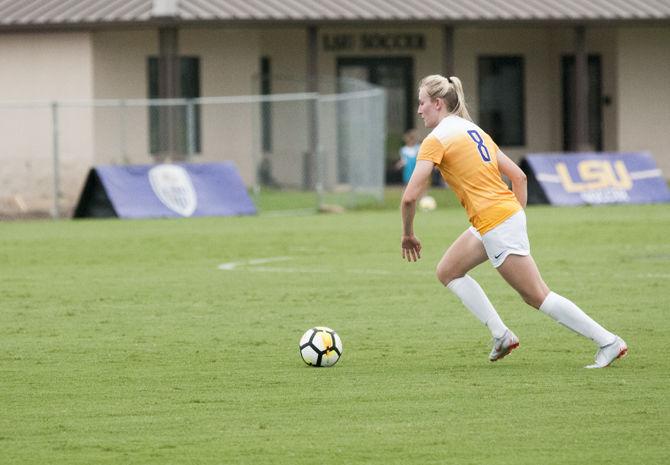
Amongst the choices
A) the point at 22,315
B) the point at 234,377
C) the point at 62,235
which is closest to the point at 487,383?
the point at 234,377

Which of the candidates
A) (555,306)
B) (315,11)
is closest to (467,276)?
(555,306)

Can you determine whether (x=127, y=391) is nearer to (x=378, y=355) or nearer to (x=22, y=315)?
(x=378, y=355)

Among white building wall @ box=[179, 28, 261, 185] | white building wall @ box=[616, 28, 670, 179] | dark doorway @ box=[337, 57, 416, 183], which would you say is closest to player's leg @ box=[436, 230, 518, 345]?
white building wall @ box=[179, 28, 261, 185]

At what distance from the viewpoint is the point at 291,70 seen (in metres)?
34.7

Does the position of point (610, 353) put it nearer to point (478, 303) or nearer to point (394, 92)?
point (478, 303)

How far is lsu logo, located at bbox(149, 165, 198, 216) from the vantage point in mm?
25625

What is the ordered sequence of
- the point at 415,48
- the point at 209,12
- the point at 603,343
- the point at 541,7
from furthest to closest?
the point at 415,48 → the point at 541,7 → the point at 209,12 → the point at 603,343

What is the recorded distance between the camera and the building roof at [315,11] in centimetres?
2989

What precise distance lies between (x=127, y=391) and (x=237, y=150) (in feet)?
80.5

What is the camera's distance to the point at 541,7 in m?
32.8

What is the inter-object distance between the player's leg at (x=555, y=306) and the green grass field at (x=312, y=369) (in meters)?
0.17

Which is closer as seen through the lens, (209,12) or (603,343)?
(603,343)

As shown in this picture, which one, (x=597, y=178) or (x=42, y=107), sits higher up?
(x=42, y=107)

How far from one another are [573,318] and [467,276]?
2.56 ft
